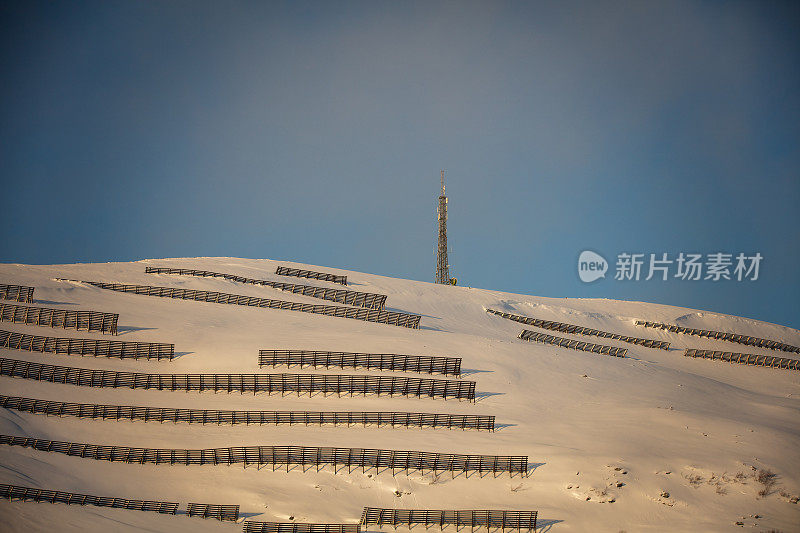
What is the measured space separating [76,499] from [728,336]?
60709 mm

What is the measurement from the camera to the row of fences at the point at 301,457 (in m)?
33.5

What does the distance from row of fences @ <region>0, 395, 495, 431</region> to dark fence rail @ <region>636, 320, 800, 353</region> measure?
3917 cm

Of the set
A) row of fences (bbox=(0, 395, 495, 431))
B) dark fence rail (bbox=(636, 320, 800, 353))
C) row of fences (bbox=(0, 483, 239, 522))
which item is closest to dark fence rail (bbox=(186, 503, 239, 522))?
row of fences (bbox=(0, 483, 239, 522))

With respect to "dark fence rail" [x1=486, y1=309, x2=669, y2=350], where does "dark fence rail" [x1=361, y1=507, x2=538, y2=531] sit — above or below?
below

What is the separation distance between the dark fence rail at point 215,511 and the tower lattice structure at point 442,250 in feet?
224

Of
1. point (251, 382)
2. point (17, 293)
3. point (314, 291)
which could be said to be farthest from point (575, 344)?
point (17, 293)

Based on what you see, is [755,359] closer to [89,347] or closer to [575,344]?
[575,344]

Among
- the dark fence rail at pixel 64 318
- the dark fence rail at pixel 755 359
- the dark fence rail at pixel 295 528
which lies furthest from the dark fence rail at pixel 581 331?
the dark fence rail at pixel 295 528

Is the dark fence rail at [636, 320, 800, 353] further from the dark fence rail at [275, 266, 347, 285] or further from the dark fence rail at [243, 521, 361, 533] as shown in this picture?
the dark fence rail at [243, 521, 361, 533]

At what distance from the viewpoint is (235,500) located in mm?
31547

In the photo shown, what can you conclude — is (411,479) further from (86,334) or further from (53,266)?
(53,266)

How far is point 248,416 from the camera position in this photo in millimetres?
37219

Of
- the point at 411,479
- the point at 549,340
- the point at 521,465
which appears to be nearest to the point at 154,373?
the point at 411,479

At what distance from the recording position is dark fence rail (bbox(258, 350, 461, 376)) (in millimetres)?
42812
